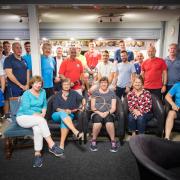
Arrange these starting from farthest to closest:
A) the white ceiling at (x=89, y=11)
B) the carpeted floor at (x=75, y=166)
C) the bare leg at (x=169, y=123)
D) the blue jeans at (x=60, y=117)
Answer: the white ceiling at (x=89, y=11) < the bare leg at (x=169, y=123) < the blue jeans at (x=60, y=117) < the carpeted floor at (x=75, y=166)

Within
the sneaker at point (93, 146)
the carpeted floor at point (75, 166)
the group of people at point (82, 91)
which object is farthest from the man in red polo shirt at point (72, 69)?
the carpeted floor at point (75, 166)

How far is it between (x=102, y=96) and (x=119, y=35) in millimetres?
4192

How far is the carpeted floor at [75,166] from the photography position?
255 centimetres

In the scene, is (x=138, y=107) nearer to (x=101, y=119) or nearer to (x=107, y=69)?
(x=101, y=119)

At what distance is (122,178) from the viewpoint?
250 centimetres

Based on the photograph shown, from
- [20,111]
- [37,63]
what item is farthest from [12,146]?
[37,63]

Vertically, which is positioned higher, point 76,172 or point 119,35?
point 119,35

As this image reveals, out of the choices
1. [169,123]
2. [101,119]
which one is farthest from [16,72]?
[169,123]

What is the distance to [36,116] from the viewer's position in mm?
3033

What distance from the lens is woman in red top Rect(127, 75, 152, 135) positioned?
11.0 ft

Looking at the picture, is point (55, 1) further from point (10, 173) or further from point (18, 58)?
point (10, 173)

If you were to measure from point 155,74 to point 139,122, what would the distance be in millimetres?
1101

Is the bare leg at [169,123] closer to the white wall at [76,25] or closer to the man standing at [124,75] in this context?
the man standing at [124,75]

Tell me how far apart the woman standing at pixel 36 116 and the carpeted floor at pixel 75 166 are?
14 cm
